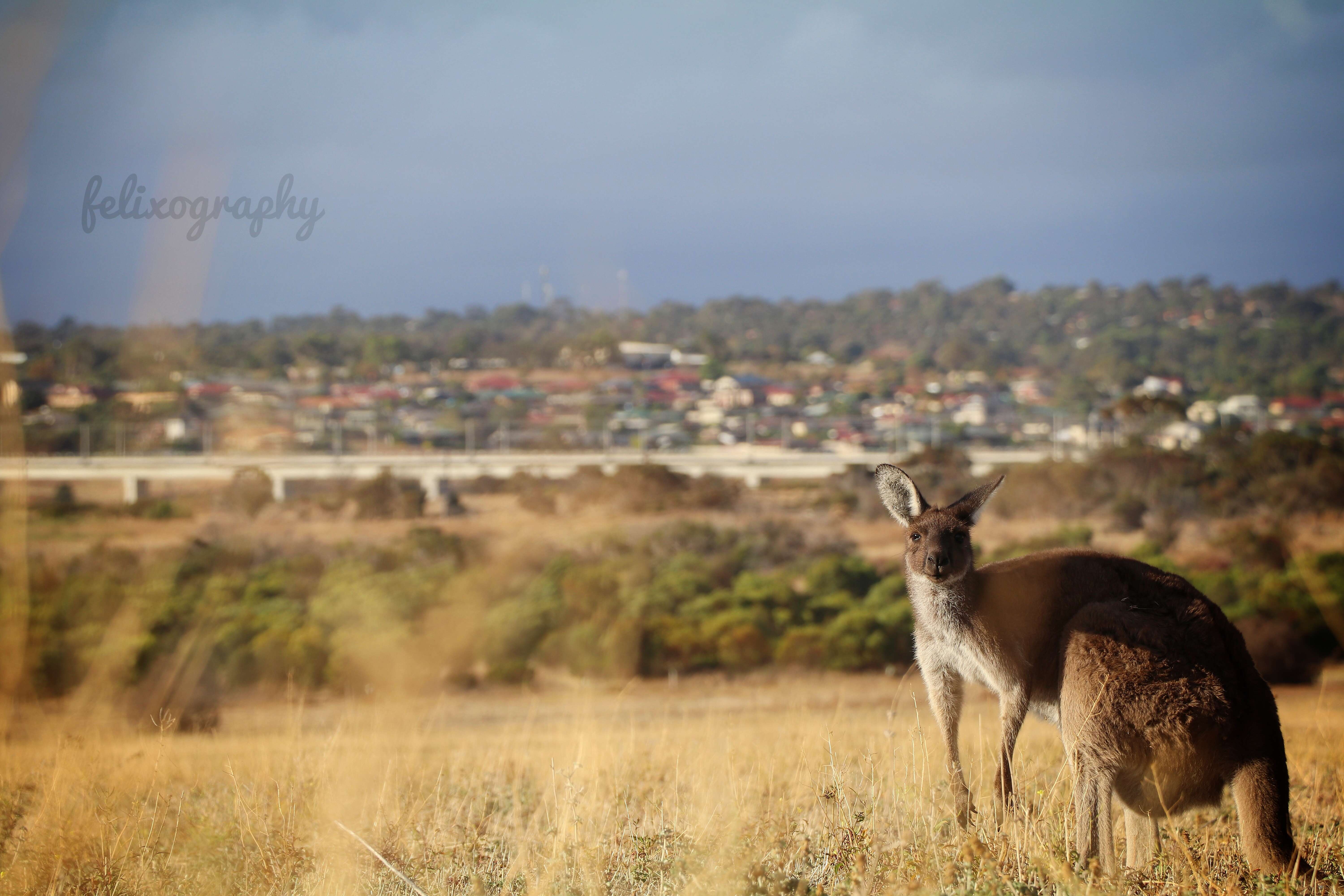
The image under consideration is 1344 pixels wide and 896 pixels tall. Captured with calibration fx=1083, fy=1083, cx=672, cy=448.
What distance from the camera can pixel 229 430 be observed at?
121ft

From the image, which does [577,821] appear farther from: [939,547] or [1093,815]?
[1093,815]

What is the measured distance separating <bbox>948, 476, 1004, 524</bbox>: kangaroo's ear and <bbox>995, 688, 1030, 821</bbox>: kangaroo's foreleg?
2.20ft

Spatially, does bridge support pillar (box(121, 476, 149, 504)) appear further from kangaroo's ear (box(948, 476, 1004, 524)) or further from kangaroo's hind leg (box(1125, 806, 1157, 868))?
kangaroo's hind leg (box(1125, 806, 1157, 868))

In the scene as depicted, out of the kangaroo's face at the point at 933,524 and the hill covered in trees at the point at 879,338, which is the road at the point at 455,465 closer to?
the hill covered in trees at the point at 879,338

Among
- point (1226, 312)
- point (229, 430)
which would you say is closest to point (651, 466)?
point (229, 430)

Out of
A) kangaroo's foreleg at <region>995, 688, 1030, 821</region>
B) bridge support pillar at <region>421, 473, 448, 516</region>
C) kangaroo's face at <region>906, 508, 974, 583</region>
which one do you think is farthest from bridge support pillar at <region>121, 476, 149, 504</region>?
kangaroo's foreleg at <region>995, 688, 1030, 821</region>

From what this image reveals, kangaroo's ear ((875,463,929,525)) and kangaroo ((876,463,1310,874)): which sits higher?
kangaroo's ear ((875,463,929,525))

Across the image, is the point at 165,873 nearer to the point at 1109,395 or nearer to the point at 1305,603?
the point at 1305,603

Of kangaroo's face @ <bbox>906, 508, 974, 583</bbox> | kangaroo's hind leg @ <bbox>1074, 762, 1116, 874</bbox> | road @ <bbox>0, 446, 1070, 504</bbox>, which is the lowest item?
road @ <bbox>0, 446, 1070, 504</bbox>

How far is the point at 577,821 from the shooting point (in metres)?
4.51

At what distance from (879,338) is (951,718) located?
66.7 m

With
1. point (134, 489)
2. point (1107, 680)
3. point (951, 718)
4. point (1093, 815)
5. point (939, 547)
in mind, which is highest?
point (939, 547)

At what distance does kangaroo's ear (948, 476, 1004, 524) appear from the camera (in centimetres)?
416

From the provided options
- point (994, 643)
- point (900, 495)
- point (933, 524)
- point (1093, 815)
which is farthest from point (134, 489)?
point (1093, 815)
